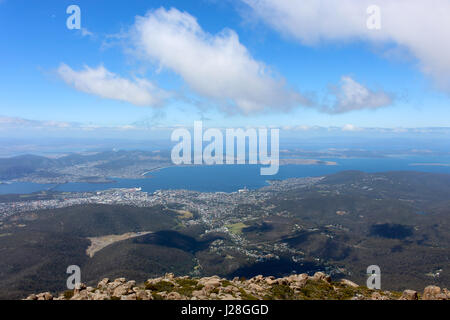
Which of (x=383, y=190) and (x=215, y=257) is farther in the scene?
(x=383, y=190)

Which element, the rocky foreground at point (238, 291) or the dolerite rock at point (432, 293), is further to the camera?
the dolerite rock at point (432, 293)

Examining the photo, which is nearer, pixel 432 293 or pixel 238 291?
pixel 432 293

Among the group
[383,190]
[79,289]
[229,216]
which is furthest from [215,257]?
[383,190]

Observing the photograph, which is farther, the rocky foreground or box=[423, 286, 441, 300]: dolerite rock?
box=[423, 286, 441, 300]: dolerite rock
